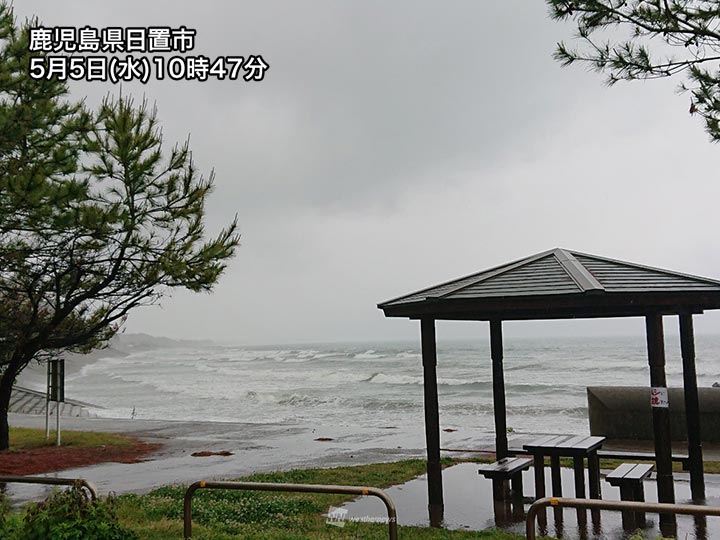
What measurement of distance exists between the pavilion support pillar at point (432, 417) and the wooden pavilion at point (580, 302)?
0.01m

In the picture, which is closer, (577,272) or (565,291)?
(565,291)

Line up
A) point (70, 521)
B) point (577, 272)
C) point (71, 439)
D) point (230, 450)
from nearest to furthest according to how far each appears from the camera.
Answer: point (70, 521) → point (577, 272) → point (230, 450) → point (71, 439)

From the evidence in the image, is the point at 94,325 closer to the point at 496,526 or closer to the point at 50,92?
the point at 50,92

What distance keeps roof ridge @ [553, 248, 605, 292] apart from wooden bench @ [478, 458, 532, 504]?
2.22 meters

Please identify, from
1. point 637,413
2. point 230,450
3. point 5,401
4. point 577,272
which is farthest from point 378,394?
point 577,272

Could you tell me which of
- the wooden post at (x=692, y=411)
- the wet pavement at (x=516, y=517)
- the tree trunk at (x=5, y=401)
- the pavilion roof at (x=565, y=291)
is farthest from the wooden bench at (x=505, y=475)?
the tree trunk at (x=5, y=401)

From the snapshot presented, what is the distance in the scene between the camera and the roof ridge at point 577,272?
643cm

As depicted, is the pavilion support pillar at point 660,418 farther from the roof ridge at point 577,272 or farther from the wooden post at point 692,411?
the wooden post at point 692,411

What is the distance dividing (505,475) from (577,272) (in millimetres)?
2305

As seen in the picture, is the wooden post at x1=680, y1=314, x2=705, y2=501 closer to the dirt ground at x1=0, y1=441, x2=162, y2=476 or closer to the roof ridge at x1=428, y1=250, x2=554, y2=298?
the roof ridge at x1=428, y1=250, x2=554, y2=298

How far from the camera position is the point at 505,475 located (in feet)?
23.8

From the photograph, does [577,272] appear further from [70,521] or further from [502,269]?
[70,521]

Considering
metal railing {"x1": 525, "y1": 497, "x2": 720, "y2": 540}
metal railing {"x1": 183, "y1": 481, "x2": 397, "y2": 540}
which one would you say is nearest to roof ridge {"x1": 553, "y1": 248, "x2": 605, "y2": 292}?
metal railing {"x1": 525, "y1": 497, "x2": 720, "y2": 540}

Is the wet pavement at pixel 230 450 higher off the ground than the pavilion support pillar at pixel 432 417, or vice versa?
the pavilion support pillar at pixel 432 417
